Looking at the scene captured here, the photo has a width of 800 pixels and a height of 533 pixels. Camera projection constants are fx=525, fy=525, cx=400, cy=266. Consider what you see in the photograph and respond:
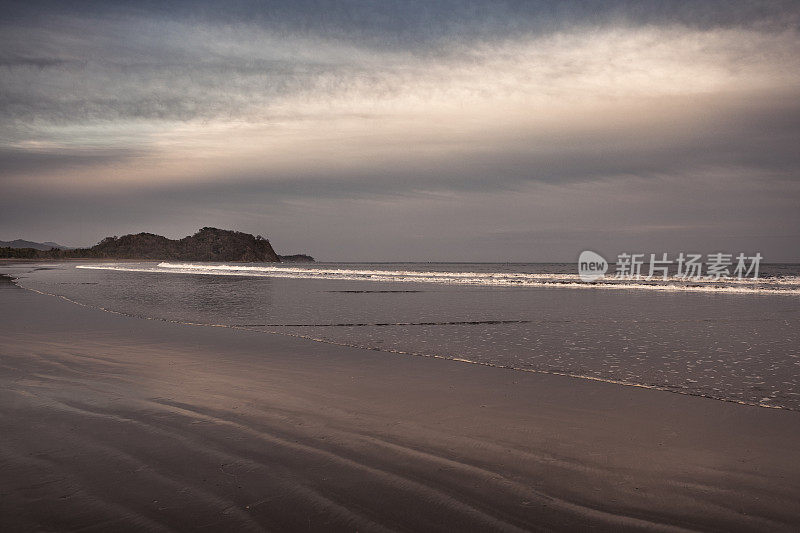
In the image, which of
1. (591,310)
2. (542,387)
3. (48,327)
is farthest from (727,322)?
(48,327)

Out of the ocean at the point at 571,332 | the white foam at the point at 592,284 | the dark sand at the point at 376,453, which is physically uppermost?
the white foam at the point at 592,284

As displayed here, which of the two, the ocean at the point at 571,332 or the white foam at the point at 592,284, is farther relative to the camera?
the white foam at the point at 592,284

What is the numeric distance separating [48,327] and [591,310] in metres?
15.0

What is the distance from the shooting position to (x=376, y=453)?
13.4ft

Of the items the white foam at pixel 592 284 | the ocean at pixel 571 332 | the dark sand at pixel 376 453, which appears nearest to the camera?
the dark sand at pixel 376 453

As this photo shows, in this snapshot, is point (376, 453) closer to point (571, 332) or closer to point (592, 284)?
point (571, 332)

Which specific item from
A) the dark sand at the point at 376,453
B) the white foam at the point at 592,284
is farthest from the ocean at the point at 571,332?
the white foam at the point at 592,284

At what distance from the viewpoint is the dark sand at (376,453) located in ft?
10.1

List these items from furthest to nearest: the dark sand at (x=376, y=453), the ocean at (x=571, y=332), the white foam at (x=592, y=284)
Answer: the white foam at (x=592, y=284), the ocean at (x=571, y=332), the dark sand at (x=376, y=453)

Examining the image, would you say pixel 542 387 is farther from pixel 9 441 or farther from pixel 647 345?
pixel 9 441

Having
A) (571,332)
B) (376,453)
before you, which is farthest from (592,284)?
(376,453)

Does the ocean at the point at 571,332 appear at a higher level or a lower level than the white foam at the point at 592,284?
lower

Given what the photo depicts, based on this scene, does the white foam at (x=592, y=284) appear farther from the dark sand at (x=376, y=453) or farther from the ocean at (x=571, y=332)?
the dark sand at (x=376, y=453)

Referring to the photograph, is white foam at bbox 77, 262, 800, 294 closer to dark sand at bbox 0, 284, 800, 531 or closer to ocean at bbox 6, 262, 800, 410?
ocean at bbox 6, 262, 800, 410
